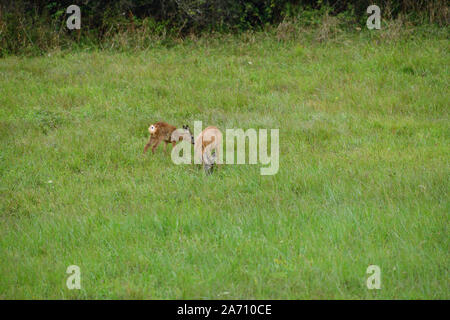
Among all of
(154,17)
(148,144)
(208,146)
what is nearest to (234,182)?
(208,146)

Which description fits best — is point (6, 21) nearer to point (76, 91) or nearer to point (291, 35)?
point (76, 91)

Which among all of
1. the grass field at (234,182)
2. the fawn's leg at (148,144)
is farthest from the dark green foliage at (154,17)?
the fawn's leg at (148,144)

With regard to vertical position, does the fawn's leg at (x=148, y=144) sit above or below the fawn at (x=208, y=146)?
below

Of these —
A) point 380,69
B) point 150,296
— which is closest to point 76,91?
point 380,69

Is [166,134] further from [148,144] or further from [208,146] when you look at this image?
[208,146]

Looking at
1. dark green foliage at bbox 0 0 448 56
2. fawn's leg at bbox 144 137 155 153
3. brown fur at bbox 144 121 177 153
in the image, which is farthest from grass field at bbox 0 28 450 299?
dark green foliage at bbox 0 0 448 56

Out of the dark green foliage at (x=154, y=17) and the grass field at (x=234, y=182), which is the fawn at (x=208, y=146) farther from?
the dark green foliage at (x=154, y=17)

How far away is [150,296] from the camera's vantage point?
471 cm

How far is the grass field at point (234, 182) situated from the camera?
4.99 m

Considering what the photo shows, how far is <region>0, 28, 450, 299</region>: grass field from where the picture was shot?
16.4 feet

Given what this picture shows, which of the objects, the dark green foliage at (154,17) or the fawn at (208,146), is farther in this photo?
the dark green foliage at (154,17)

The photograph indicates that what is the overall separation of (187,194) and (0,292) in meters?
2.72

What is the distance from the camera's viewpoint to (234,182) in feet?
23.8

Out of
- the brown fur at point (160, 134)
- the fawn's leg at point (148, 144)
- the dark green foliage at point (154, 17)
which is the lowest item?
the fawn's leg at point (148, 144)
